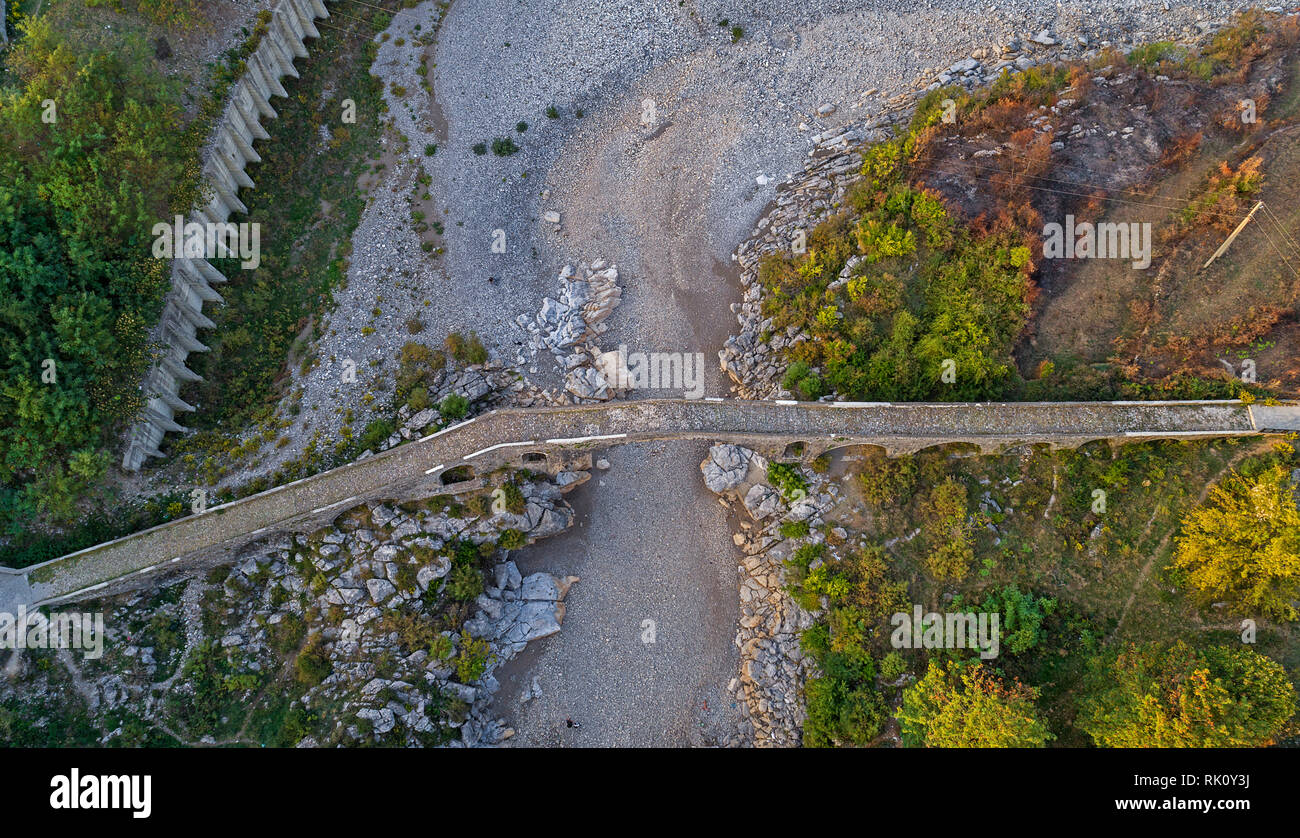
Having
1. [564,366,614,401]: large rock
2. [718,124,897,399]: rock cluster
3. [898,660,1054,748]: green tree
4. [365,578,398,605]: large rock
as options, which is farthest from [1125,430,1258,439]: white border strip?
[365,578,398,605]: large rock

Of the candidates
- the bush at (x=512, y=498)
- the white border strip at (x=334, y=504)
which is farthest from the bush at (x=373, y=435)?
the bush at (x=512, y=498)

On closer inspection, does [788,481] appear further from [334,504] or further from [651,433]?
[334,504]

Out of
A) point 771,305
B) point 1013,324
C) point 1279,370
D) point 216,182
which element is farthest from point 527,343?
point 1279,370

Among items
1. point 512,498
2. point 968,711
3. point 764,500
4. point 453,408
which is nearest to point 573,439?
point 512,498

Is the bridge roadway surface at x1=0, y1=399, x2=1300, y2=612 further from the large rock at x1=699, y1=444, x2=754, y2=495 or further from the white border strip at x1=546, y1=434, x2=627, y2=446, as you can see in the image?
the large rock at x1=699, y1=444, x2=754, y2=495

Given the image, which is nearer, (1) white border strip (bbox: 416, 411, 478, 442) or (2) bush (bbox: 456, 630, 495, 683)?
(2) bush (bbox: 456, 630, 495, 683)

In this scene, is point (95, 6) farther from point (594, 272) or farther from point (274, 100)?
point (594, 272)
